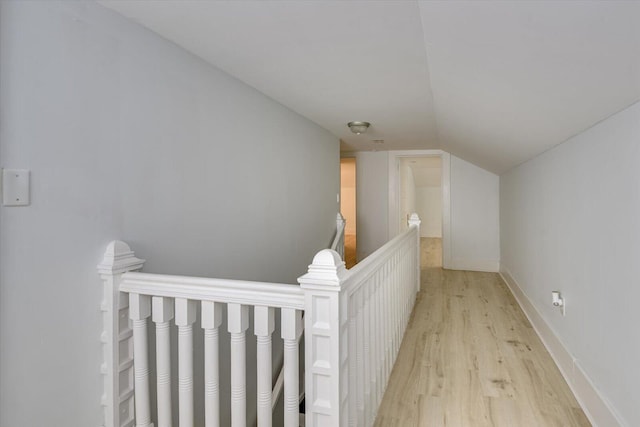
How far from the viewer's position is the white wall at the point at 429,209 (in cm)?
1068

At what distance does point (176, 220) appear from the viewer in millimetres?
1945

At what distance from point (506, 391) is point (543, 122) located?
60.0 inches

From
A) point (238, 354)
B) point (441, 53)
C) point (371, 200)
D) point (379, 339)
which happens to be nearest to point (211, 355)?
point (238, 354)

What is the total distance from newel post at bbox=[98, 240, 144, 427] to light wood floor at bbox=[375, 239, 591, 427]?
118 cm

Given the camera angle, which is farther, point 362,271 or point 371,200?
point 371,200

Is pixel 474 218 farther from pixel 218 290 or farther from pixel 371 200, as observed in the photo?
pixel 218 290

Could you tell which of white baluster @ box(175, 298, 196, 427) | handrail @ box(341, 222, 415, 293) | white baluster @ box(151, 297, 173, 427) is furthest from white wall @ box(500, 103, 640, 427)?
white baluster @ box(151, 297, 173, 427)

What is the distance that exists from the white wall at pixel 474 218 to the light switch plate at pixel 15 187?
545cm

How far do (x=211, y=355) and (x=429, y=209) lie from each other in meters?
10.0

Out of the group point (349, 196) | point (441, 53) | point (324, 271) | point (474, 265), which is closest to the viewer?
point (324, 271)

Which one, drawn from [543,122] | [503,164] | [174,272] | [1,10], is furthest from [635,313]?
[503,164]

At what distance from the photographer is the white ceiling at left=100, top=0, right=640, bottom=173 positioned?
118cm

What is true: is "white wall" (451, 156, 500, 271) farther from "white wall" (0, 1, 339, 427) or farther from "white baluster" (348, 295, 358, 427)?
"white baluster" (348, 295, 358, 427)

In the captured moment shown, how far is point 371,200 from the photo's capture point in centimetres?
614
